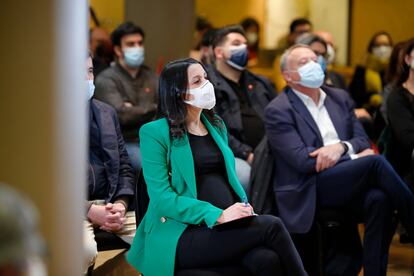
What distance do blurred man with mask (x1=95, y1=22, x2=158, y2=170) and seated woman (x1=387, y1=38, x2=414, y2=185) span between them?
147 centimetres

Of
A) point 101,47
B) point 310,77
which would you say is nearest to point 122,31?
point 101,47

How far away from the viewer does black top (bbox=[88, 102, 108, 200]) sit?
3.57m

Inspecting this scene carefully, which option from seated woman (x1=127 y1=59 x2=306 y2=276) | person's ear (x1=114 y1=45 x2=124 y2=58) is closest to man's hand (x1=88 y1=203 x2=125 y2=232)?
seated woman (x1=127 y1=59 x2=306 y2=276)

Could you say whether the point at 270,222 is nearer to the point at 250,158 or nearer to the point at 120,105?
the point at 250,158

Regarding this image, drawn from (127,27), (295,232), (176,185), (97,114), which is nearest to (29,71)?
(176,185)

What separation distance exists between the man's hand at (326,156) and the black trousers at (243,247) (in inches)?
39.4

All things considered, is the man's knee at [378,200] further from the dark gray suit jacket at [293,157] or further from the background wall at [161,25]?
the background wall at [161,25]

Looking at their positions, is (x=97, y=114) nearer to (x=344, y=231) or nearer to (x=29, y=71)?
(x=344, y=231)

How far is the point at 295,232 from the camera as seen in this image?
3928mm

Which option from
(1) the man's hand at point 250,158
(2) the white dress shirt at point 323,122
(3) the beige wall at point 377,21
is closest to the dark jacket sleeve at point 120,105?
(1) the man's hand at point 250,158

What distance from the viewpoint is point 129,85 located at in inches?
193

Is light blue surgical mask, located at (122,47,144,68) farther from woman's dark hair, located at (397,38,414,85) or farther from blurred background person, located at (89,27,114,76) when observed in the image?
woman's dark hair, located at (397,38,414,85)

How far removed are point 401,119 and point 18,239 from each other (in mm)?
3479

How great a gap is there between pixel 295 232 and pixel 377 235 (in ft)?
1.37
